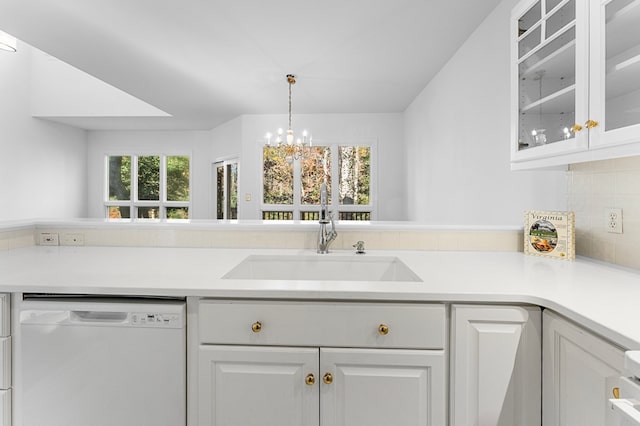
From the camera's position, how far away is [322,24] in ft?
8.61

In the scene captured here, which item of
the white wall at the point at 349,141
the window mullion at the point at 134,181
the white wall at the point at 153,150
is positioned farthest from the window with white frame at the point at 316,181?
the window mullion at the point at 134,181

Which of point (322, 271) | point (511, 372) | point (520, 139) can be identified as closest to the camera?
point (511, 372)

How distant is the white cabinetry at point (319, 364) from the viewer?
3.38 ft

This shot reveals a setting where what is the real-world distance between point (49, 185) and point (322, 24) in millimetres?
5230

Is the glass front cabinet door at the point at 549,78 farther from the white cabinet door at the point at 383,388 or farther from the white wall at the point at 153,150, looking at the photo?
the white wall at the point at 153,150

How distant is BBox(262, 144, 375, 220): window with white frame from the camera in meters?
5.54

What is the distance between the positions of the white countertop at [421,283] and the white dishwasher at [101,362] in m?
0.06

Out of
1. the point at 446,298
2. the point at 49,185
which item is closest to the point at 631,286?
the point at 446,298

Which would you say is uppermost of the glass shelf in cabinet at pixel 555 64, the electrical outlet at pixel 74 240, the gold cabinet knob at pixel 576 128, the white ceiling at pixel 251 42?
the white ceiling at pixel 251 42

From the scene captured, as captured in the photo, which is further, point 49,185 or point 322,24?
point 49,185

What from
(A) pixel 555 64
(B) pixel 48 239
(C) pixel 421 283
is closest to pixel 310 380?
(C) pixel 421 283

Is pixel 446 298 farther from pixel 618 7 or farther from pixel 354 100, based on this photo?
pixel 354 100

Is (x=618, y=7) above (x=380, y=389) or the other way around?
above

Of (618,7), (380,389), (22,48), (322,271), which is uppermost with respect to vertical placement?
(22,48)
